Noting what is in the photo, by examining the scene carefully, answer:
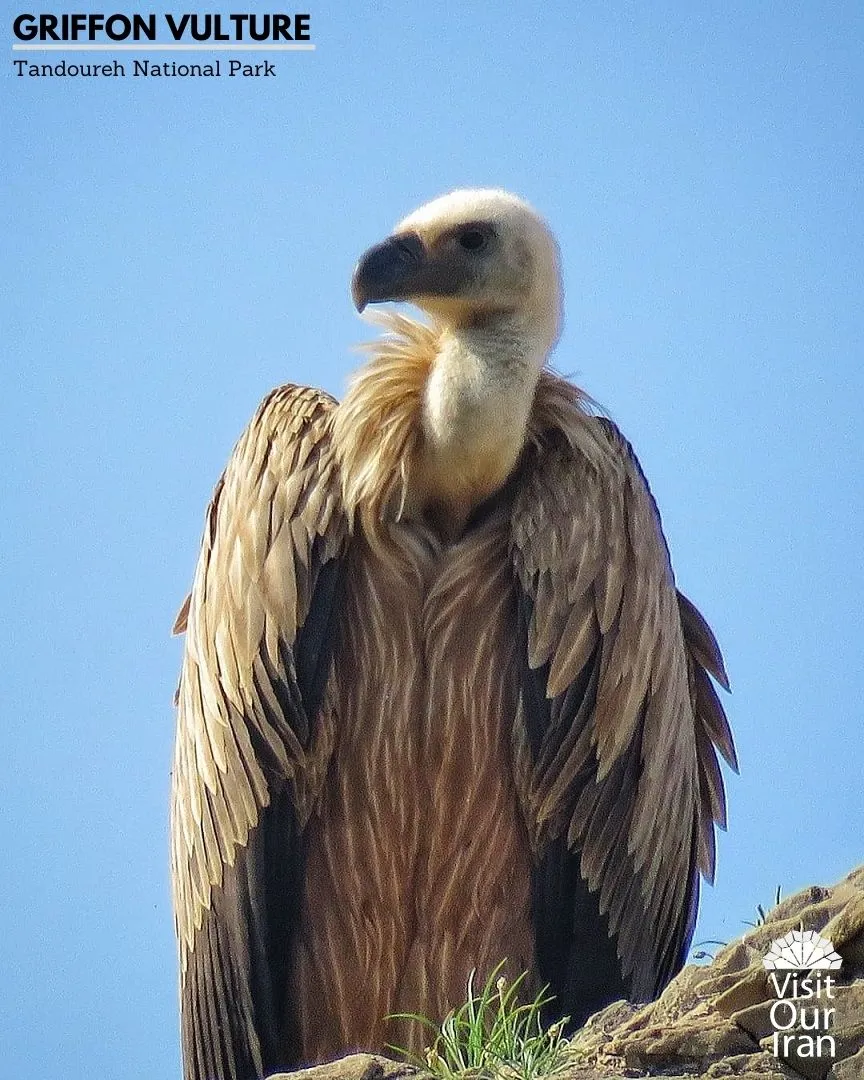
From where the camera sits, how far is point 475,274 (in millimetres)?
6527

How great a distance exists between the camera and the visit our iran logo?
14.6 feet

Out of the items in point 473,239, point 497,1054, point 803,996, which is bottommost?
point 497,1054

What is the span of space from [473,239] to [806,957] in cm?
273

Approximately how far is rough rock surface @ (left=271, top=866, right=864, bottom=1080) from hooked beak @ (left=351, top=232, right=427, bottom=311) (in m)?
2.40

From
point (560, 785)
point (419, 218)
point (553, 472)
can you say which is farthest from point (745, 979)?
point (419, 218)

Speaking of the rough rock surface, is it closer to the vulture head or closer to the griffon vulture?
the griffon vulture

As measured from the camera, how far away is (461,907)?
6.39 m

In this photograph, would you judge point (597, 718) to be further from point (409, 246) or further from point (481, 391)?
point (409, 246)

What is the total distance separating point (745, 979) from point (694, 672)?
2.52 metres

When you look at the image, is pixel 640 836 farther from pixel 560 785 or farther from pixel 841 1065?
pixel 841 1065

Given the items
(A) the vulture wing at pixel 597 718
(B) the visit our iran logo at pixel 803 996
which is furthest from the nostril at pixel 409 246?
(B) the visit our iran logo at pixel 803 996

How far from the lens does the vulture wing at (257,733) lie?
6.29 metres

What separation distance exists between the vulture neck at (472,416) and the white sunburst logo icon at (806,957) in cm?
205

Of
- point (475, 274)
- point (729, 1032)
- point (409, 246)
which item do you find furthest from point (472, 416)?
point (729, 1032)
